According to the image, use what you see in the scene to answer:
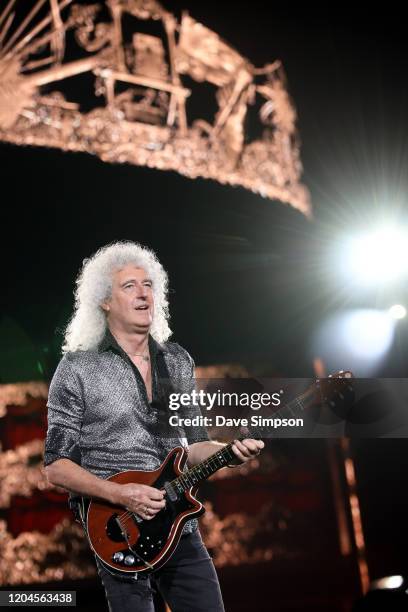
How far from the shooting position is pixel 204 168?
413cm

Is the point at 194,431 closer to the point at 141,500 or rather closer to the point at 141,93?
the point at 141,500

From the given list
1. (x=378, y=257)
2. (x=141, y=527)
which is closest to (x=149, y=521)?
(x=141, y=527)

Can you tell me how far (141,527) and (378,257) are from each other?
2877 millimetres

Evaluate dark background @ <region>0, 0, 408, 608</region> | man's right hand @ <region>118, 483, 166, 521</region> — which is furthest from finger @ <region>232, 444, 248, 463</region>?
dark background @ <region>0, 0, 408, 608</region>

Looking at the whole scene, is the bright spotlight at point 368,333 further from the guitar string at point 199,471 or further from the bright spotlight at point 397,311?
the guitar string at point 199,471

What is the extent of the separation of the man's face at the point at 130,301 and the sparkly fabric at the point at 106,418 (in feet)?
0.45

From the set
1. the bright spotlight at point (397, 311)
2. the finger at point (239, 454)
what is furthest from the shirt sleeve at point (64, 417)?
the bright spotlight at point (397, 311)

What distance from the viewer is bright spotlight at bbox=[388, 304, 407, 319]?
4.30 m

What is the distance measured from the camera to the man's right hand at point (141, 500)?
2.20m

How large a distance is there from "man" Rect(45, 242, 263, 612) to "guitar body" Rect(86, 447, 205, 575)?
36 millimetres

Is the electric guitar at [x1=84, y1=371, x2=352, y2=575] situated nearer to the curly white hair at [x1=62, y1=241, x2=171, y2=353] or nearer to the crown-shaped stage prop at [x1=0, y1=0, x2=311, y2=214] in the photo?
the curly white hair at [x1=62, y1=241, x2=171, y2=353]

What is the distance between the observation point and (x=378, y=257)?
4.45 meters

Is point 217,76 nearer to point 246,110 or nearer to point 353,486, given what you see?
point 246,110

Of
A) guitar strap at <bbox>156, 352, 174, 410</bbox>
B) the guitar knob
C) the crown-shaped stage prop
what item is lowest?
the guitar knob
